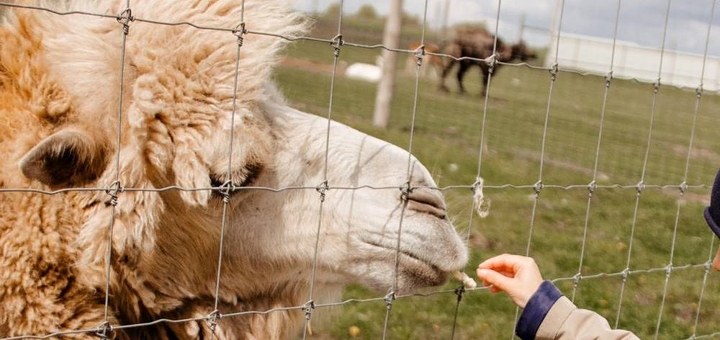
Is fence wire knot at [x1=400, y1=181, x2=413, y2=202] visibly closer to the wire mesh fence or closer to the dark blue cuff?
the wire mesh fence

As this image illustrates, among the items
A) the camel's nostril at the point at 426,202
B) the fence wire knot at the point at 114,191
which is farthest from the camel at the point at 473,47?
the fence wire knot at the point at 114,191

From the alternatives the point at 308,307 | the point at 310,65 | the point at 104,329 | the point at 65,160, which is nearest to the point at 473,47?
the point at 310,65

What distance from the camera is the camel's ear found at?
220 cm

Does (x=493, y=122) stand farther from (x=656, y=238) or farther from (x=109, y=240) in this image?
(x=109, y=240)

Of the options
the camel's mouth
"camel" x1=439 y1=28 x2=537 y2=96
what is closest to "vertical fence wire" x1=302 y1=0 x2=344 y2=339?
the camel's mouth

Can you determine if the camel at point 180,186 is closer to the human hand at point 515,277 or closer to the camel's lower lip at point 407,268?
the camel's lower lip at point 407,268

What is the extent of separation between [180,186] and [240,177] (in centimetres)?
19

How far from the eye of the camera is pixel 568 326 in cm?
247

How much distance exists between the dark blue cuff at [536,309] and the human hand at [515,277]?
0.04m

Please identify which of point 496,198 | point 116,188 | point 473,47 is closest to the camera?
point 116,188

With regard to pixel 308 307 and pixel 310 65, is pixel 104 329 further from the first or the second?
pixel 310 65

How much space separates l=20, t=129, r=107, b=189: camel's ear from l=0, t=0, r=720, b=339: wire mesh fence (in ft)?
0.17

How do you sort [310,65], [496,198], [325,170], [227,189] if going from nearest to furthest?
[227,189], [325,170], [496,198], [310,65]

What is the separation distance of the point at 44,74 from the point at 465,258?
1467 millimetres
